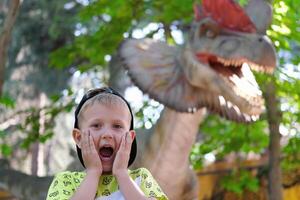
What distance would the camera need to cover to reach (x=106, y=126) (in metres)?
2.18

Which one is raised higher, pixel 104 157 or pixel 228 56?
pixel 104 157

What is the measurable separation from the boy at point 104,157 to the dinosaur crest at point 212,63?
2.33 metres

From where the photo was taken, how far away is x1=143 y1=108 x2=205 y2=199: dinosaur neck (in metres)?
4.77

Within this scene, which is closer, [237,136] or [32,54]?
[237,136]

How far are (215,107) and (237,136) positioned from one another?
2.36 metres

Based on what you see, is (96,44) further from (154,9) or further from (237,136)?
(237,136)

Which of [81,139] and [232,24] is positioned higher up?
[81,139]

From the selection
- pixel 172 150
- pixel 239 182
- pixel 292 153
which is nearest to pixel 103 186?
pixel 172 150

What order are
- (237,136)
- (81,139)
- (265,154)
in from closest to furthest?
1. (81,139)
2. (237,136)
3. (265,154)

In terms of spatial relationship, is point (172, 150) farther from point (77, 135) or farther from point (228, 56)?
point (77, 135)

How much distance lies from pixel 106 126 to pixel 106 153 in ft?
0.28

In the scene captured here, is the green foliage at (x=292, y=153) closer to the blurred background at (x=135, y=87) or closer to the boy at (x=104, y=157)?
the blurred background at (x=135, y=87)

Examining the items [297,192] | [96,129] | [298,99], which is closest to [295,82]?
[298,99]

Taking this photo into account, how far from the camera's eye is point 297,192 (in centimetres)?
881
